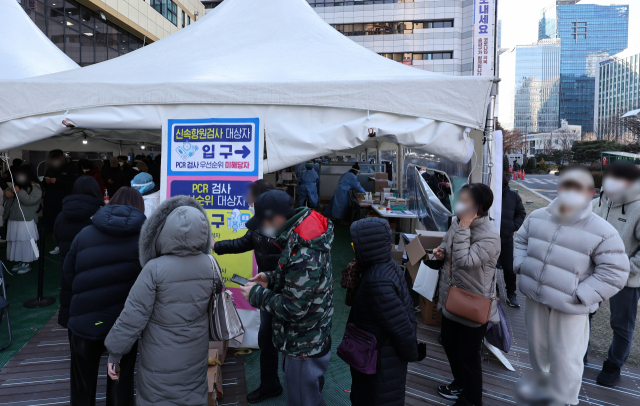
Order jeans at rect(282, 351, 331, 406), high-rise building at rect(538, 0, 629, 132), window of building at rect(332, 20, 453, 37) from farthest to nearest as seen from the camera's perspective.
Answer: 1. high-rise building at rect(538, 0, 629, 132)
2. window of building at rect(332, 20, 453, 37)
3. jeans at rect(282, 351, 331, 406)

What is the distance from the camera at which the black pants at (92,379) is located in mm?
2574

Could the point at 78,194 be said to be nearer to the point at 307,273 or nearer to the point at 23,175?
the point at 307,273

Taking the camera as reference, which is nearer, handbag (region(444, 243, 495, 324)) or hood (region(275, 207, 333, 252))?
hood (region(275, 207, 333, 252))

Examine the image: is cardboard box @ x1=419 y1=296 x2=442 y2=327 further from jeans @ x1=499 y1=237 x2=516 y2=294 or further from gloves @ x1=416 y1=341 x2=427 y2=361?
gloves @ x1=416 y1=341 x2=427 y2=361

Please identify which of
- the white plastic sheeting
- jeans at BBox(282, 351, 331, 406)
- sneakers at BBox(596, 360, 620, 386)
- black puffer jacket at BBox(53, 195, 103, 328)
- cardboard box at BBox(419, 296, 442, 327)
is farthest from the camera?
the white plastic sheeting

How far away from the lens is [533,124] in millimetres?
101375

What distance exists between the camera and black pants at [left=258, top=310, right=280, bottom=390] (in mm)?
3051

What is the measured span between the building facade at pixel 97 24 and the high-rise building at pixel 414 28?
20.4m

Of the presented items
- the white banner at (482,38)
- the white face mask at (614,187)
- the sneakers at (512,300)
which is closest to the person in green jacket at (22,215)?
the sneakers at (512,300)

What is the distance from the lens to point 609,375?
342 centimetres

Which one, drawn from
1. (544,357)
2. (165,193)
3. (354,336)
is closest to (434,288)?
(544,357)

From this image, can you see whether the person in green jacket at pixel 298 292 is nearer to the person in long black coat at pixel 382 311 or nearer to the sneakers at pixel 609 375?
the person in long black coat at pixel 382 311

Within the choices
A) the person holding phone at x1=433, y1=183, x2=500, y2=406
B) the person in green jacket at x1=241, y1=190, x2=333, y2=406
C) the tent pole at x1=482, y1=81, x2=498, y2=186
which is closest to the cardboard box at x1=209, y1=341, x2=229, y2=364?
the person in green jacket at x1=241, y1=190, x2=333, y2=406

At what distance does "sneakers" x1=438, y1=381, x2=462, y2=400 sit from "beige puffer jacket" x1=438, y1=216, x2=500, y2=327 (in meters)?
0.66
